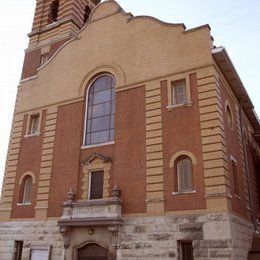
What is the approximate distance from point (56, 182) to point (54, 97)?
18.9 ft

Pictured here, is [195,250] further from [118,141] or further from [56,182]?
[56,182]

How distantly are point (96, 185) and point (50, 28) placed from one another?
→ 15177 millimetres

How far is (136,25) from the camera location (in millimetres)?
21531

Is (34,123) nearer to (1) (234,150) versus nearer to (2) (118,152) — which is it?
(2) (118,152)

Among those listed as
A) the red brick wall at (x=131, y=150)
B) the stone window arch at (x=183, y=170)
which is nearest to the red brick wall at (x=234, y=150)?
the stone window arch at (x=183, y=170)

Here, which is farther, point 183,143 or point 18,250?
point 18,250

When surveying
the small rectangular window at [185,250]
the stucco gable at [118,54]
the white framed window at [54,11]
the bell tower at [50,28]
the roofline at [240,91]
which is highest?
the white framed window at [54,11]

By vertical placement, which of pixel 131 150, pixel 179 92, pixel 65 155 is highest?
pixel 179 92

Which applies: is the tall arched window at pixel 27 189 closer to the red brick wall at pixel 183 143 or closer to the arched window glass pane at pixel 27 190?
the arched window glass pane at pixel 27 190

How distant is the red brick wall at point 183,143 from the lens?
16.1 meters

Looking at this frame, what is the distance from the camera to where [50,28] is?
2852 centimetres

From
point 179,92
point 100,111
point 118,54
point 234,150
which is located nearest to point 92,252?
point 100,111

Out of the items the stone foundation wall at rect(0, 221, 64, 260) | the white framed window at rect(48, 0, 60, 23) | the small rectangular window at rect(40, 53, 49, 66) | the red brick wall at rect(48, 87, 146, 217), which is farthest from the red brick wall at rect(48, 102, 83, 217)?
the white framed window at rect(48, 0, 60, 23)

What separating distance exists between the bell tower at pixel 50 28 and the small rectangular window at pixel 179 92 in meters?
11.6
